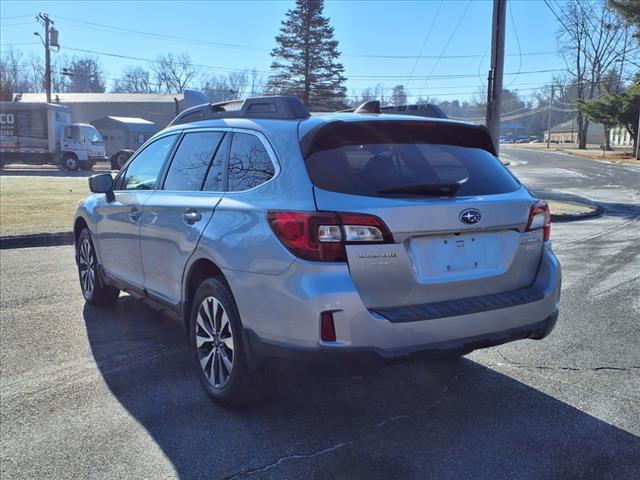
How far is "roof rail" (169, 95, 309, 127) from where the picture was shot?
3.70 m

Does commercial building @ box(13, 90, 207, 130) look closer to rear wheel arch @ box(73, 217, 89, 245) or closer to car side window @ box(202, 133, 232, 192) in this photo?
rear wheel arch @ box(73, 217, 89, 245)

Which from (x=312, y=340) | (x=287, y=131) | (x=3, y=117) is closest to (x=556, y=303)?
(x=312, y=340)

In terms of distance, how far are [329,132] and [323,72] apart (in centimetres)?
5106

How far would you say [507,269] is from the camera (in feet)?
11.6

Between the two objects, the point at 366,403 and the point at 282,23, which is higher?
the point at 282,23

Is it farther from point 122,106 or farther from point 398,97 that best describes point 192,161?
point 122,106

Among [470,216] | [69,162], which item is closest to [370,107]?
[470,216]

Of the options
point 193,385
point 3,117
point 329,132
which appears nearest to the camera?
point 329,132

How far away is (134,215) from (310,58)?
164 ft

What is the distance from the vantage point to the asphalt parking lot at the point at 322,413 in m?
3.10

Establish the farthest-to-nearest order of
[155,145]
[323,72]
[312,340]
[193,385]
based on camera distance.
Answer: [323,72] < [155,145] < [193,385] < [312,340]

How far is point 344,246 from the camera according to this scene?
305cm

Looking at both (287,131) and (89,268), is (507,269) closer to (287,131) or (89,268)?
(287,131)

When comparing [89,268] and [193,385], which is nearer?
[193,385]
